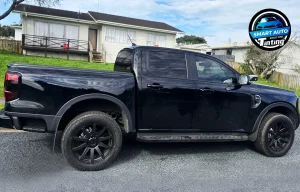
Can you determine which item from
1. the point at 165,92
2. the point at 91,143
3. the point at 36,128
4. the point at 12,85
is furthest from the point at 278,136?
the point at 12,85

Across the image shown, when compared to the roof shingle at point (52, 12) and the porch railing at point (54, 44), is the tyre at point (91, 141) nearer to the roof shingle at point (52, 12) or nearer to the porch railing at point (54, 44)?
the porch railing at point (54, 44)

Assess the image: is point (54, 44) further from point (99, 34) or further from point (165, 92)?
point (165, 92)

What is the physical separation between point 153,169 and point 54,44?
68.3 feet

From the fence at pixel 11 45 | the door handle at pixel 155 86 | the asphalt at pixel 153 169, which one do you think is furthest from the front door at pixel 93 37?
A: the door handle at pixel 155 86

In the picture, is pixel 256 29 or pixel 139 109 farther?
pixel 256 29

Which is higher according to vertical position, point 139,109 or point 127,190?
point 139,109

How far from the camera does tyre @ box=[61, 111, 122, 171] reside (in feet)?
13.4

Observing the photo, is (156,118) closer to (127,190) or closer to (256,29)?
(127,190)

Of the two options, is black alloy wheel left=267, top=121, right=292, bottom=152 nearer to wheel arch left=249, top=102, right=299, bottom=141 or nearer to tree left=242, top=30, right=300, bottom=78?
wheel arch left=249, top=102, right=299, bottom=141

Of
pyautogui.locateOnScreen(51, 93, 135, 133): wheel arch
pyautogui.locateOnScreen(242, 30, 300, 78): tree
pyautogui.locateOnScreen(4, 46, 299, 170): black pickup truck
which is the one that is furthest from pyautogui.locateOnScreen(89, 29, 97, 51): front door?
pyautogui.locateOnScreen(51, 93, 135, 133): wheel arch

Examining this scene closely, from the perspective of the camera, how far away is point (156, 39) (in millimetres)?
27000

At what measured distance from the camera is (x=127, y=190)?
3664 mm

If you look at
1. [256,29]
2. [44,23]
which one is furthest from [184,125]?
[44,23]

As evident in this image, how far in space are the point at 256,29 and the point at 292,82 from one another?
247 inches
